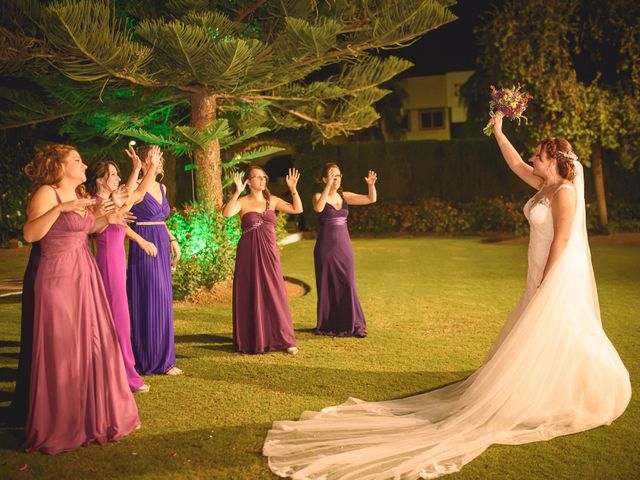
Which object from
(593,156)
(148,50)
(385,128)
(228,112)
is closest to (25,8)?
(148,50)

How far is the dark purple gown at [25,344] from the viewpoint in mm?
4719

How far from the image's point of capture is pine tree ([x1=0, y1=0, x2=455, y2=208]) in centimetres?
873

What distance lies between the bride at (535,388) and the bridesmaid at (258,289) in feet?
6.30

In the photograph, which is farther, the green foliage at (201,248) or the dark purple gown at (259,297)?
the green foliage at (201,248)

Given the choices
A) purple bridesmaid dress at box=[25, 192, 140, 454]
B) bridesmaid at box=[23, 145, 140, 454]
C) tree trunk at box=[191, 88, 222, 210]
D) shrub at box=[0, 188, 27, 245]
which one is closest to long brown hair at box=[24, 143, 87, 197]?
bridesmaid at box=[23, 145, 140, 454]

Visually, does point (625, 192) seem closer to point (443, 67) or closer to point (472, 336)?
point (472, 336)

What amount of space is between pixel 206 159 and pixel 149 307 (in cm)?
468

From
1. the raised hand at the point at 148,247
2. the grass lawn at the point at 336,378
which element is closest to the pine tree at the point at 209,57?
the grass lawn at the point at 336,378

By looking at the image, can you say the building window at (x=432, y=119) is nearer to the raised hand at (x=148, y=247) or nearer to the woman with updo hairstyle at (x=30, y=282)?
the raised hand at (x=148, y=247)

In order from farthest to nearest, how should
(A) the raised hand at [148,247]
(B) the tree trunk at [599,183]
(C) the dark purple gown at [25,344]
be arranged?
(B) the tree trunk at [599,183]
(A) the raised hand at [148,247]
(C) the dark purple gown at [25,344]

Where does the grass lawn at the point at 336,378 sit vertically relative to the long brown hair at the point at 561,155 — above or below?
below

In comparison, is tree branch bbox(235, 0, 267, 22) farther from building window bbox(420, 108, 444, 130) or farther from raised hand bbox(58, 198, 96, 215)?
building window bbox(420, 108, 444, 130)

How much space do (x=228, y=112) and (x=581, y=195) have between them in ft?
26.1

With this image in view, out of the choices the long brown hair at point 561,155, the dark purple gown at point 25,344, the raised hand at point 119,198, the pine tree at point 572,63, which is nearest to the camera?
the dark purple gown at point 25,344
